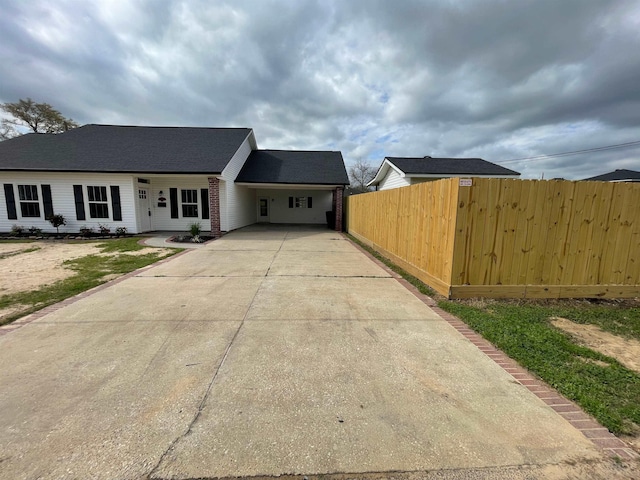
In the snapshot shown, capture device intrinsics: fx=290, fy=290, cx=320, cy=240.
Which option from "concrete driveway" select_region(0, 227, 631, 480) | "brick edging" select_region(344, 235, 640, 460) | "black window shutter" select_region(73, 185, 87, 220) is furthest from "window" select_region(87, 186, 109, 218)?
"brick edging" select_region(344, 235, 640, 460)

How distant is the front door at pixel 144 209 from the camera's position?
1415 centimetres

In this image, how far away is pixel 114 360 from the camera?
3076 mm

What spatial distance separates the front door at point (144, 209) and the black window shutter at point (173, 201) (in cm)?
106

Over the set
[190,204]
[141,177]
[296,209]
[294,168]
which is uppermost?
[294,168]

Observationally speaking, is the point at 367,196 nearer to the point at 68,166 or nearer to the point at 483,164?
the point at 483,164

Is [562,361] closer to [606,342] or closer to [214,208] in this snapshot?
[606,342]

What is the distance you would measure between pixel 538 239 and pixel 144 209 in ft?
52.0

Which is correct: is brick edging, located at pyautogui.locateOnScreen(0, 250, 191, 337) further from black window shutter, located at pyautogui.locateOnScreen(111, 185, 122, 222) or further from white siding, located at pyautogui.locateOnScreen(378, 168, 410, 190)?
white siding, located at pyautogui.locateOnScreen(378, 168, 410, 190)

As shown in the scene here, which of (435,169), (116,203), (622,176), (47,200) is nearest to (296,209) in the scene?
(435,169)

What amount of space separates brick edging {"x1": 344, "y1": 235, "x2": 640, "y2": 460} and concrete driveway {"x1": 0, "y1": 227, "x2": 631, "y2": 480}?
0.08m

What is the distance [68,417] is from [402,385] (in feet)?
9.04

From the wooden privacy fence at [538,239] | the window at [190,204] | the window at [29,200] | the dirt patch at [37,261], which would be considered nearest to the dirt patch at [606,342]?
the wooden privacy fence at [538,239]

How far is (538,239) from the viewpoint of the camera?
16.5ft

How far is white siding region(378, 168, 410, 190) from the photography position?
16.9m
